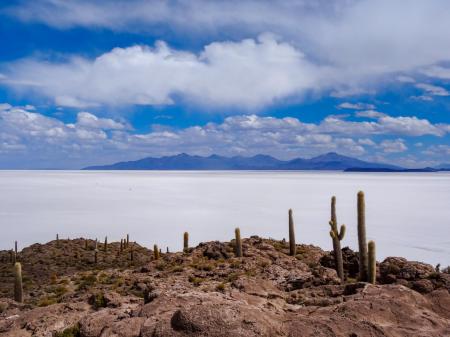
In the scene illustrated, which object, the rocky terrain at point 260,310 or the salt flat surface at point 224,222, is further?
the salt flat surface at point 224,222

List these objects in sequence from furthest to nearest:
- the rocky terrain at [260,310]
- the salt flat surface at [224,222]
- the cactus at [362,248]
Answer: the salt flat surface at [224,222], the cactus at [362,248], the rocky terrain at [260,310]

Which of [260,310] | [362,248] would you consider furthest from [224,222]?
[260,310]


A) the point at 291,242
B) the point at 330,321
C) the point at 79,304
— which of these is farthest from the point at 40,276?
the point at 330,321

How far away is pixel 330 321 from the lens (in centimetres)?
1059

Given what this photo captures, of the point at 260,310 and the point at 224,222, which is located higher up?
the point at 260,310

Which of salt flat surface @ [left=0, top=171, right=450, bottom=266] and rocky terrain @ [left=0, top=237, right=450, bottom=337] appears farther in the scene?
salt flat surface @ [left=0, top=171, right=450, bottom=266]

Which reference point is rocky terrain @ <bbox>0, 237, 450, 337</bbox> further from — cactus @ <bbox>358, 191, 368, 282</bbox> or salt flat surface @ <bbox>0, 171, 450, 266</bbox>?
salt flat surface @ <bbox>0, 171, 450, 266</bbox>

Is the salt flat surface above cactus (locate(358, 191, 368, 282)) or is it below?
below

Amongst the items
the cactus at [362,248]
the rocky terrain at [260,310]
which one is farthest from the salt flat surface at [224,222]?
the rocky terrain at [260,310]

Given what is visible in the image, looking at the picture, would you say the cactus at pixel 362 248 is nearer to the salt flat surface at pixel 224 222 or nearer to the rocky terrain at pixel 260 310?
the rocky terrain at pixel 260 310

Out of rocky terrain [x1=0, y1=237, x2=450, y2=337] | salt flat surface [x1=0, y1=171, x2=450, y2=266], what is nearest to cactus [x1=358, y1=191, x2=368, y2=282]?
rocky terrain [x1=0, y1=237, x2=450, y2=337]

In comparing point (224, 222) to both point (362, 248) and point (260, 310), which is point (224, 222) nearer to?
point (362, 248)

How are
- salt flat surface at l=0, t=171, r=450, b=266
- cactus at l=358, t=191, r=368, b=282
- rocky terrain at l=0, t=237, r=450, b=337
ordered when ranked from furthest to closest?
salt flat surface at l=0, t=171, r=450, b=266 → cactus at l=358, t=191, r=368, b=282 → rocky terrain at l=0, t=237, r=450, b=337

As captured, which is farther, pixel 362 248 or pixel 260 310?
pixel 362 248
